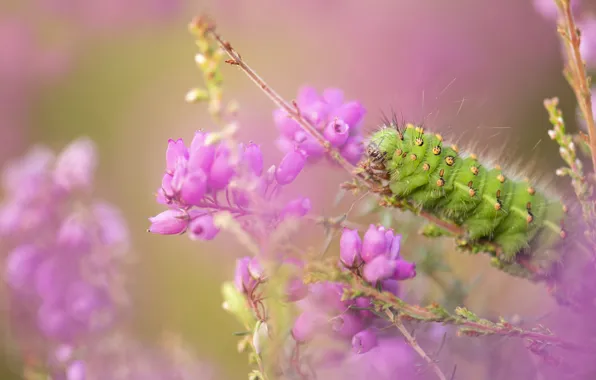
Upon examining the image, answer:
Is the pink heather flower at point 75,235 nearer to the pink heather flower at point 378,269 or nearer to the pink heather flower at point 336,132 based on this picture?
the pink heather flower at point 336,132

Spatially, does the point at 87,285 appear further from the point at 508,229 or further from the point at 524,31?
the point at 524,31

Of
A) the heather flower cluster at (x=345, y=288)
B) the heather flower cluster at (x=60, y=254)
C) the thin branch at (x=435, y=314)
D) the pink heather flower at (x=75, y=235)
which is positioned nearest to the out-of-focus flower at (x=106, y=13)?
the heather flower cluster at (x=60, y=254)

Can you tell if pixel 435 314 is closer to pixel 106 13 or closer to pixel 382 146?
pixel 382 146

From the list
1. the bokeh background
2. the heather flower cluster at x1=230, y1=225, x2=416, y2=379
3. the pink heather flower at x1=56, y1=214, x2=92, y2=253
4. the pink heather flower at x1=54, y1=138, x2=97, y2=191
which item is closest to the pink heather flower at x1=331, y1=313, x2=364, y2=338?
the heather flower cluster at x1=230, y1=225, x2=416, y2=379

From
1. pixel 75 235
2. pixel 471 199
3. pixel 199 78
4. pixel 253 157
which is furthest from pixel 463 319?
pixel 199 78

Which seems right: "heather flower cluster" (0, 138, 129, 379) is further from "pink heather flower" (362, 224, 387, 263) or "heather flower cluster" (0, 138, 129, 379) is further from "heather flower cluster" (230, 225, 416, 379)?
"pink heather flower" (362, 224, 387, 263)

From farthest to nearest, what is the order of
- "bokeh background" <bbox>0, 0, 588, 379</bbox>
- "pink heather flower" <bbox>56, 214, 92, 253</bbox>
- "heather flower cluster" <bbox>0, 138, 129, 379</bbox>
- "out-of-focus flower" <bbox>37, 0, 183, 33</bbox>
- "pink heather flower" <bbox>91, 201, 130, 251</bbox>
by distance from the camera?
"out-of-focus flower" <bbox>37, 0, 183, 33</bbox>
"bokeh background" <bbox>0, 0, 588, 379</bbox>
"pink heather flower" <bbox>91, 201, 130, 251</bbox>
"pink heather flower" <bbox>56, 214, 92, 253</bbox>
"heather flower cluster" <bbox>0, 138, 129, 379</bbox>
